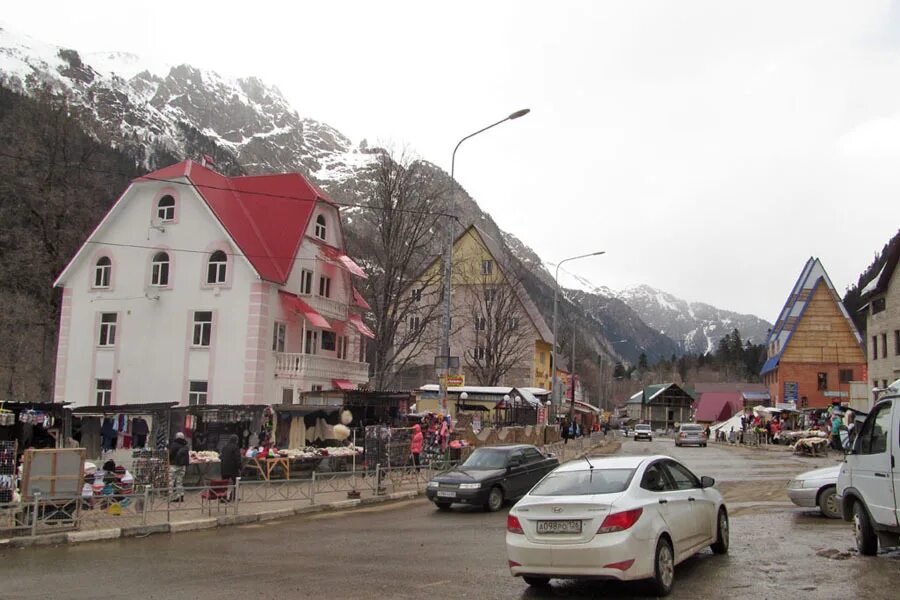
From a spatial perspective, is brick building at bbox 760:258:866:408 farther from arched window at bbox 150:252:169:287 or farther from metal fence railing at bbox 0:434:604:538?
metal fence railing at bbox 0:434:604:538

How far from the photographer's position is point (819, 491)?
15297 mm

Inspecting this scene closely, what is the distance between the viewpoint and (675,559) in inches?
365

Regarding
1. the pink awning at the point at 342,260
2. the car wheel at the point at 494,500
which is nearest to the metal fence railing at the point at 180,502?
the car wheel at the point at 494,500

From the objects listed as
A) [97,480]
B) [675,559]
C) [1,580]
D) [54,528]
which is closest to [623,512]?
[675,559]

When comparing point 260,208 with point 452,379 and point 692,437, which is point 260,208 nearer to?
point 452,379

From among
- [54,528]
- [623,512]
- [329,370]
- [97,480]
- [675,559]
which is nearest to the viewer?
[623,512]

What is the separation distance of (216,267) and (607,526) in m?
30.9

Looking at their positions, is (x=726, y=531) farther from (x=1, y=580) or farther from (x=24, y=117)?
(x=24, y=117)

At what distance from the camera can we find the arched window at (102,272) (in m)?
38.2

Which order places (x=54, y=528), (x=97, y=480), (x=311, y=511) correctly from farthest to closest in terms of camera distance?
(x=311, y=511), (x=97, y=480), (x=54, y=528)

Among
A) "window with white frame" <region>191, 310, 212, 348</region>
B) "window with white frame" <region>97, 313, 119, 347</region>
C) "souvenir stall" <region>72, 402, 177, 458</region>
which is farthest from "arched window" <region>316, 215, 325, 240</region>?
"souvenir stall" <region>72, 402, 177, 458</region>

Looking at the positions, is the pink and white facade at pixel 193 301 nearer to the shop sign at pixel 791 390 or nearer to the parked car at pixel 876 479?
the parked car at pixel 876 479

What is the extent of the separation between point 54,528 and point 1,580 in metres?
4.07

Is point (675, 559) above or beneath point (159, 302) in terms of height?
beneath
